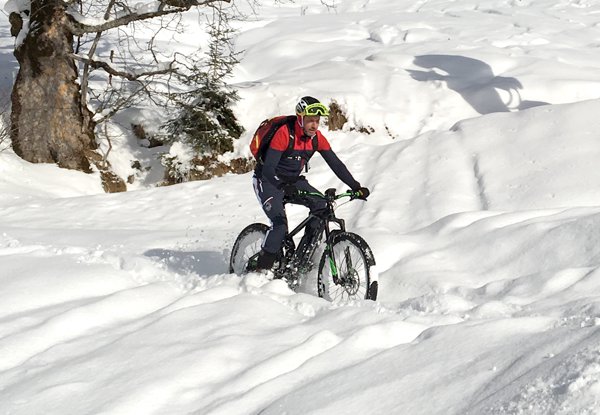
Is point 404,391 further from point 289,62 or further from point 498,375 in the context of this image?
point 289,62

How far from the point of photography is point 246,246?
7969 mm

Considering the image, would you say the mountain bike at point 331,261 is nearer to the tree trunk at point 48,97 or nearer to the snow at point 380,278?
the snow at point 380,278

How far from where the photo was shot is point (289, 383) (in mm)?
4484

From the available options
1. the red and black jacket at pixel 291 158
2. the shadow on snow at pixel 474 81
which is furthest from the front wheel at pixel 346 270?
the shadow on snow at pixel 474 81

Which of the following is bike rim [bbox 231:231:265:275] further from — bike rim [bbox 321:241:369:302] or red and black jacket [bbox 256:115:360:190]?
bike rim [bbox 321:241:369:302]

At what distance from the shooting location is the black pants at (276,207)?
23.3ft

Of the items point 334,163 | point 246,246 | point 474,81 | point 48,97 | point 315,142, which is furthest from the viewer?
point 474,81

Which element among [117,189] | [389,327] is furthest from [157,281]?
[117,189]

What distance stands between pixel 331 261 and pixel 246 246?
1404 millimetres

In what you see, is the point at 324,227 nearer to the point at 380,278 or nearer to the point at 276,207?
the point at 276,207

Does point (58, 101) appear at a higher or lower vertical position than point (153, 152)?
higher

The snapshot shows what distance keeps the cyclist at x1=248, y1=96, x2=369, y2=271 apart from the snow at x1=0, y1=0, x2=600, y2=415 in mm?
449

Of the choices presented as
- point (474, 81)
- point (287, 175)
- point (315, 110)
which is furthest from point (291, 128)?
point (474, 81)

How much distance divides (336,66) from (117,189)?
6.31m
